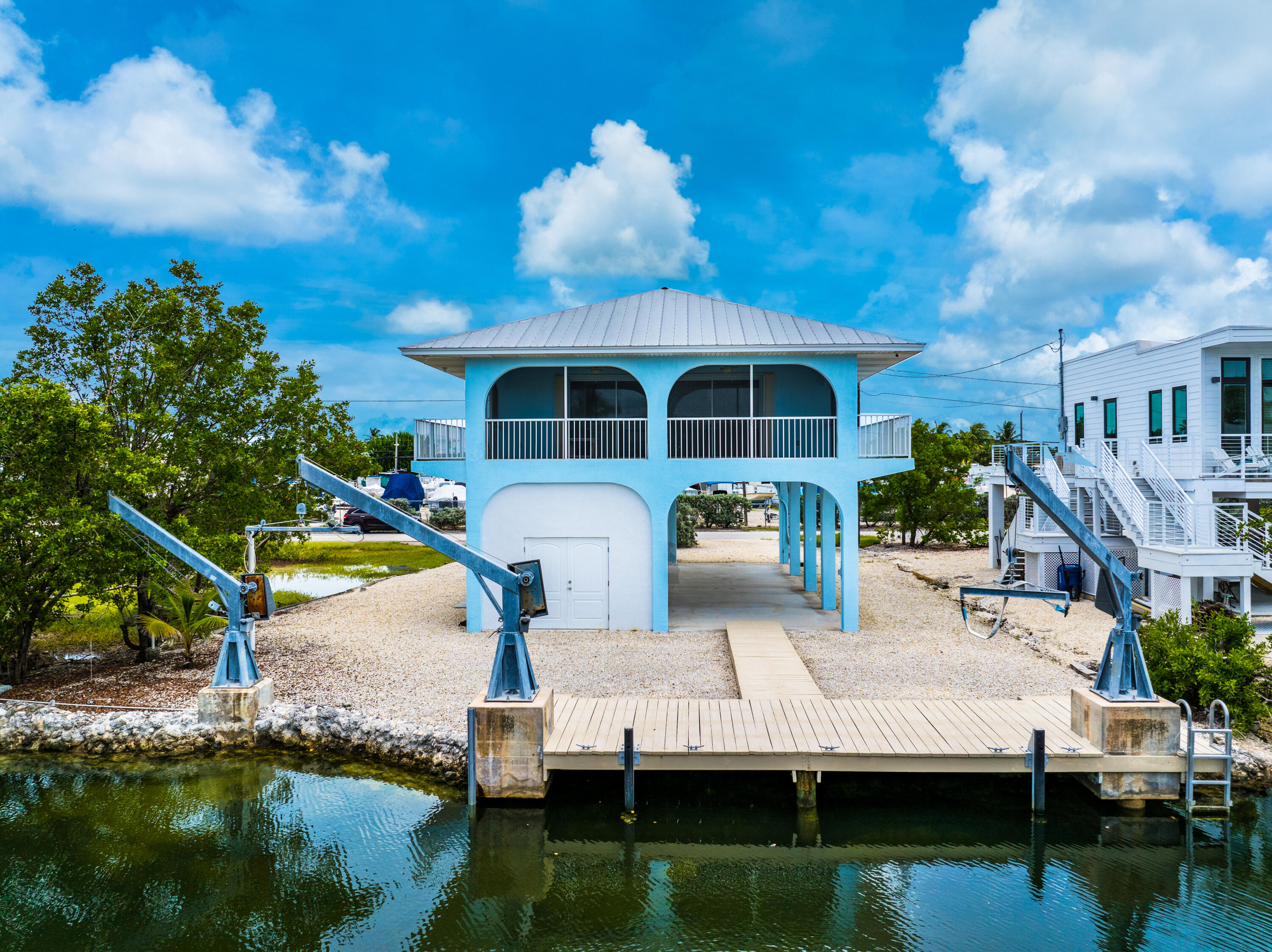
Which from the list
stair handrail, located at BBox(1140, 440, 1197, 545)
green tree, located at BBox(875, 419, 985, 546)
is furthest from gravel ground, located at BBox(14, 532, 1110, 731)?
green tree, located at BBox(875, 419, 985, 546)

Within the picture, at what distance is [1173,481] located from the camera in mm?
17266

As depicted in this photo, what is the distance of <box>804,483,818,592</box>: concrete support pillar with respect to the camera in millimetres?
21422

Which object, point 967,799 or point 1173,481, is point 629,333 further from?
point 1173,481

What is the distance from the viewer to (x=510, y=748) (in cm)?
944

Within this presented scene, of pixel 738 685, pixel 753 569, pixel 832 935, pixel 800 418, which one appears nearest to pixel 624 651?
pixel 738 685

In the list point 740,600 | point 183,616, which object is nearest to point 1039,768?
point 740,600

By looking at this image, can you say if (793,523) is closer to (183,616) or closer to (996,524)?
(996,524)

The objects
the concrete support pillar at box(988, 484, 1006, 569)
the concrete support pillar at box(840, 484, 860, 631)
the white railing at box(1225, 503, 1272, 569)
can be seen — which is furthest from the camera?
the concrete support pillar at box(988, 484, 1006, 569)

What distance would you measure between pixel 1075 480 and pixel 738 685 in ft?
41.8

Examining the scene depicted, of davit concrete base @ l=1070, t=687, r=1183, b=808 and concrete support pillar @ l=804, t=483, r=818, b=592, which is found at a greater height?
concrete support pillar @ l=804, t=483, r=818, b=592

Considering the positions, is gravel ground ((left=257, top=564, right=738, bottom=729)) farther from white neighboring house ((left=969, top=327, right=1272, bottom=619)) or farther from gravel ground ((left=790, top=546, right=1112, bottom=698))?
white neighboring house ((left=969, top=327, right=1272, bottom=619))

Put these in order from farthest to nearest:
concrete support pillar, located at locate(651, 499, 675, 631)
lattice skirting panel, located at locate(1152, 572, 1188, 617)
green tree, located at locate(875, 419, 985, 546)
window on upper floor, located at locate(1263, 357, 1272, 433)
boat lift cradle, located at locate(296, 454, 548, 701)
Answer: green tree, located at locate(875, 419, 985, 546)
window on upper floor, located at locate(1263, 357, 1272, 433)
concrete support pillar, located at locate(651, 499, 675, 631)
lattice skirting panel, located at locate(1152, 572, 1188, 617)
boat lift cradle, located at locate(296, 454, 548, 701)

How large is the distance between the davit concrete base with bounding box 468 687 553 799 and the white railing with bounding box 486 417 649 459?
8.86m

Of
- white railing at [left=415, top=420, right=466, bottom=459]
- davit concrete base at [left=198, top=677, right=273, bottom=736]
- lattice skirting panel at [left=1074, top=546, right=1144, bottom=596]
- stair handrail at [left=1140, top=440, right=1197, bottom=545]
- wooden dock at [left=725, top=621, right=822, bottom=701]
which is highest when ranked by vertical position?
white railing at [left=415, top=420, right=466, bottom=459]
